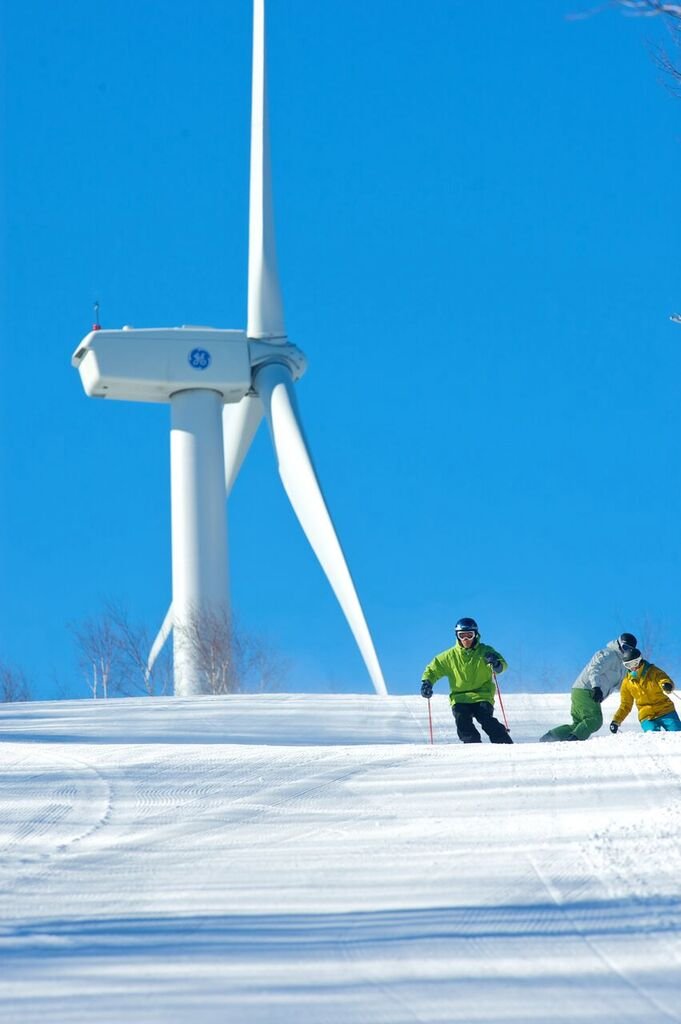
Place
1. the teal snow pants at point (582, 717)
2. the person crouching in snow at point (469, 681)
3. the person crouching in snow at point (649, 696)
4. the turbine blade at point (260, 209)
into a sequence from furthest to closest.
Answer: the turbine blade at point (260, 209) < the teal snow pants at point (582, 717) < the person crouching in snow at point (469, 681) < the person crouching in snow at point (649, 696)

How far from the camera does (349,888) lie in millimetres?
6141

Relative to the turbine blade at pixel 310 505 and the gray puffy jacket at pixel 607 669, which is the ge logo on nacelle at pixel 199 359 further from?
the gray puffy jacket at pixel 607 669

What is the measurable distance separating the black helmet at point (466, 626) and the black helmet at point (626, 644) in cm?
143

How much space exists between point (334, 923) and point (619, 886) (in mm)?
1196

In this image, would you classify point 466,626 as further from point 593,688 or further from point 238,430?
point 238,430

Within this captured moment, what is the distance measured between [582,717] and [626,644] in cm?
150

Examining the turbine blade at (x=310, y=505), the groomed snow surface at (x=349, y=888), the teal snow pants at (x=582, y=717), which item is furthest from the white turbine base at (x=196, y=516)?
the groomed snow surface at (x=349, y=888)

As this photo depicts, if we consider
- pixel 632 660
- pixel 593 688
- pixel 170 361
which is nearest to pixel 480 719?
pixel 593 688

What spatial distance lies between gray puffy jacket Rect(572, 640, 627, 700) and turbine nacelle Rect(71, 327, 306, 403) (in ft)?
97.0

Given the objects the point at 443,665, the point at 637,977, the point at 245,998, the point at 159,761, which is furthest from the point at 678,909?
the point at 443,665

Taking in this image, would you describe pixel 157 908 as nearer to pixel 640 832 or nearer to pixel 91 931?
pixel 91 931

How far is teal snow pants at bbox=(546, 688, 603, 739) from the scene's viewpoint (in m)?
15.6

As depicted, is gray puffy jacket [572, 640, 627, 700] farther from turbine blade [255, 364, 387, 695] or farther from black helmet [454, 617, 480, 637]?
turbine blade [255, 364, 387, 695]

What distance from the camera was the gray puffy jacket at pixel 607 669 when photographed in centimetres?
1528
